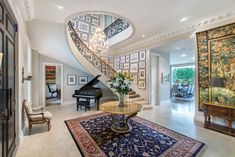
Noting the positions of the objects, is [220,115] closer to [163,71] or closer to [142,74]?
[142,74]

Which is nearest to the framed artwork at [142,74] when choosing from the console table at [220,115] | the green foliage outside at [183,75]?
the console table at [220,115]

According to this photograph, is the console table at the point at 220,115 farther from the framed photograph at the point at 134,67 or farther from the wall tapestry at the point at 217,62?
the framed photograph at the point at 134,67

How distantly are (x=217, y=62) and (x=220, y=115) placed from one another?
1516 millimetres

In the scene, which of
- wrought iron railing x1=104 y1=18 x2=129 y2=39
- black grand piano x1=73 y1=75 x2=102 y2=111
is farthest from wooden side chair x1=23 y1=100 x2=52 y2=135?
wrought iron railing x1=104 y1=18 x2=129 y2=39

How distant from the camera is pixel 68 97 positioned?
7598 millimetres

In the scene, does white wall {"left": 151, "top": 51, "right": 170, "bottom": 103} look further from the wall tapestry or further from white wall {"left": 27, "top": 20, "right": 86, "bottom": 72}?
white wall {"left": 27, "top": 20, "right": 86, "bottom": 72}

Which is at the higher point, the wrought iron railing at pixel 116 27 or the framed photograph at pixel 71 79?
the wrought iron railing at pixel 116 27

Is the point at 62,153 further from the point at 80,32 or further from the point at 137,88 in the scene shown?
the point at 80,32

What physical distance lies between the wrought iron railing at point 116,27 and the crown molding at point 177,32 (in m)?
1.04

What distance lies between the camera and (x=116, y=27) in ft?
25.2

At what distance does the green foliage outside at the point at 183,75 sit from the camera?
12.1 m

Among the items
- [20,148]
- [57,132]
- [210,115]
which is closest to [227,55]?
[210,115]

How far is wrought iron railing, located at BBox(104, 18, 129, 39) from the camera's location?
7034 mm

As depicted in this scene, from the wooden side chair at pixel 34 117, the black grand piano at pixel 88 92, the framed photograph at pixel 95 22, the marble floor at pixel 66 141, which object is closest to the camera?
the marble floor at pixel 66 141
